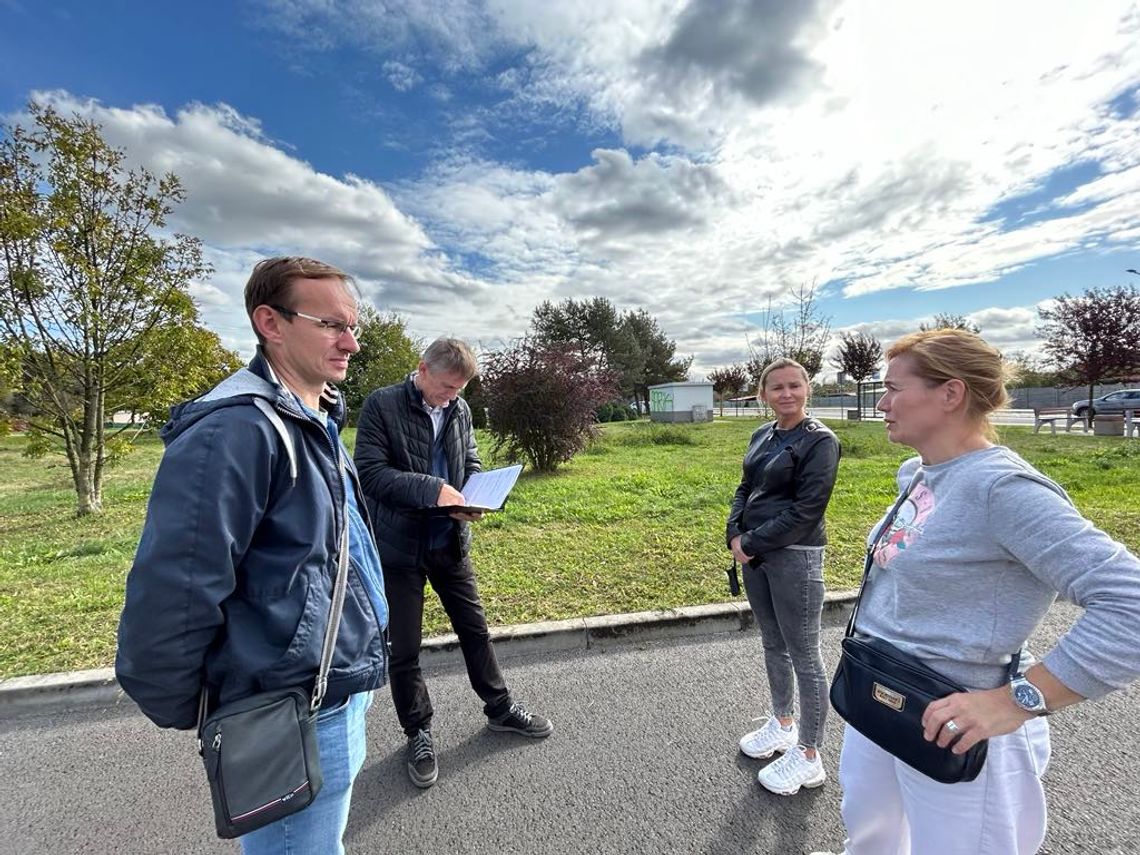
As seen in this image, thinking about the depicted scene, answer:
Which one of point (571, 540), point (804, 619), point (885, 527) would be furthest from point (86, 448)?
point (885, 527)

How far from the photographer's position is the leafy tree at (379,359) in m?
34.6

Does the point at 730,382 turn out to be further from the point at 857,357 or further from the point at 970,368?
the point at 970,368

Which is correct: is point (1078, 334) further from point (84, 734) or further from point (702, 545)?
point (84, 734)

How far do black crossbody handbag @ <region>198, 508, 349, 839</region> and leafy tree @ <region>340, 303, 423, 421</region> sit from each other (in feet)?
109

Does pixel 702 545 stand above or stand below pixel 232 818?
below

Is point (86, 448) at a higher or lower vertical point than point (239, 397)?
lower

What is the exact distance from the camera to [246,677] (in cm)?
119

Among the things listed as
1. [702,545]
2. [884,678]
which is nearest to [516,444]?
[702,545]

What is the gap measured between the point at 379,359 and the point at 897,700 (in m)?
38.6

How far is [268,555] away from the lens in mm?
1207

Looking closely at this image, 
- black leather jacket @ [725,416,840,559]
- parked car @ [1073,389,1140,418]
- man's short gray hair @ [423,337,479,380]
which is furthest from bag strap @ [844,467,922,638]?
parked car @ [1073,389,1140,418]

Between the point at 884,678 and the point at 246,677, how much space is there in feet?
5.08

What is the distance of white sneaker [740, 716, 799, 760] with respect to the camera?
2.59 meters

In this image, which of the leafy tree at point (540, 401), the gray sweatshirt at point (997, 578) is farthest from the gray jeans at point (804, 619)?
the leafy tree at point (540, 401)
